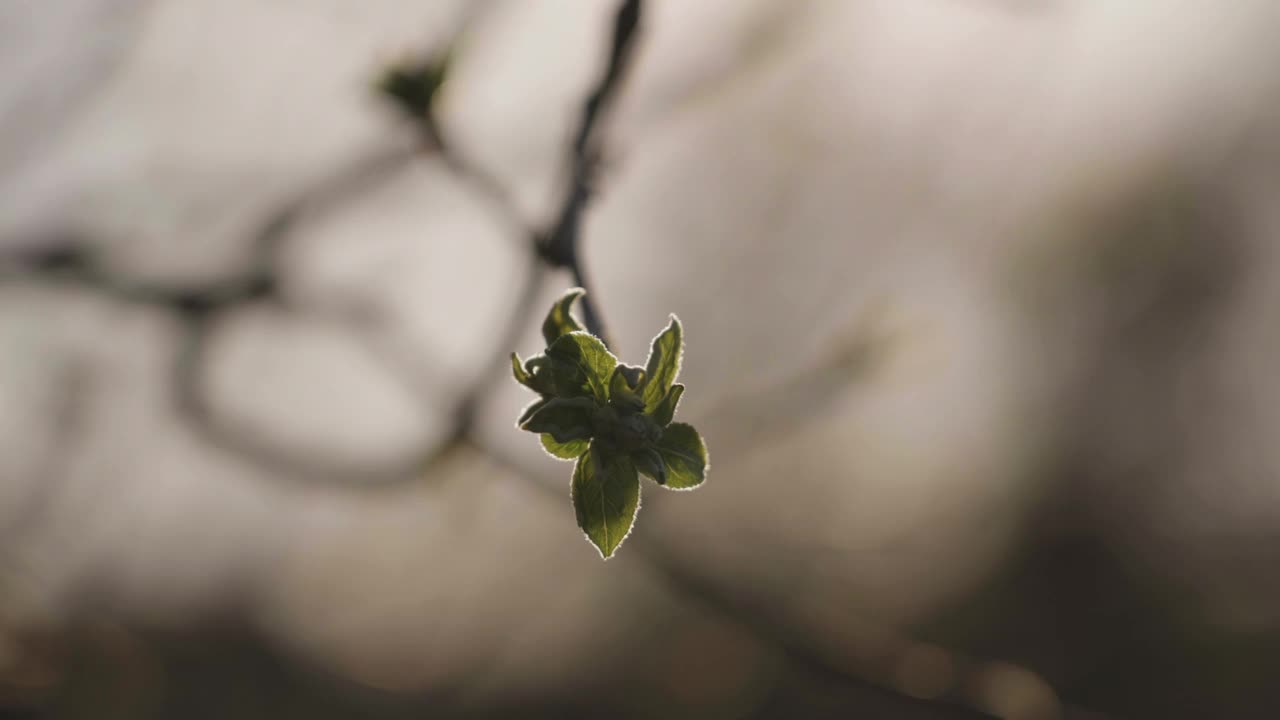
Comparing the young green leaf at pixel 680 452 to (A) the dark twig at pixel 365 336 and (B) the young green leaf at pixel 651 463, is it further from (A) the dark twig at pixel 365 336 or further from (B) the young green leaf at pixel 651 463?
(A) the dark twig at pixel 365 336

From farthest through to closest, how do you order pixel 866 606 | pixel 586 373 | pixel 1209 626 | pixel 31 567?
pixel 1209 626 < pixel 866 606 < pixel 31 567 < pixel 586 373

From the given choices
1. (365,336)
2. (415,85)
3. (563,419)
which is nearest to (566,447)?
(563,419)

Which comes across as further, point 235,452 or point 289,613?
point 289,613

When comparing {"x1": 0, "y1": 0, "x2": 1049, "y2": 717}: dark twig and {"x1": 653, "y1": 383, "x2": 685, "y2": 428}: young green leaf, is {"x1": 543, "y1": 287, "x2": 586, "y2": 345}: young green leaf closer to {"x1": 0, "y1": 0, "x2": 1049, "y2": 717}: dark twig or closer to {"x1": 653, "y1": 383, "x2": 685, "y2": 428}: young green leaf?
{"x1": 653, "y1": 383, "x2": 685, "y2": 428}: young green leaf

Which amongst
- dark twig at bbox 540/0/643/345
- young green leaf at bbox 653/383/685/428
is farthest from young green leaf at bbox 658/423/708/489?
dark twig at bbox 540/0/643/345

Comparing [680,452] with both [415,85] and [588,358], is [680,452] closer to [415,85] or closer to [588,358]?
[588,358]

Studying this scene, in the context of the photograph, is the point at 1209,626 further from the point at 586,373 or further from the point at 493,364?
the point at 586,373

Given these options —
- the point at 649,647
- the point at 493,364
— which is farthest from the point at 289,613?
the point at 493,364
